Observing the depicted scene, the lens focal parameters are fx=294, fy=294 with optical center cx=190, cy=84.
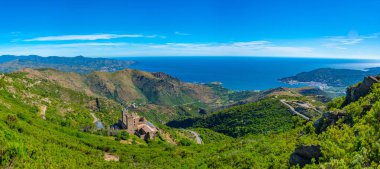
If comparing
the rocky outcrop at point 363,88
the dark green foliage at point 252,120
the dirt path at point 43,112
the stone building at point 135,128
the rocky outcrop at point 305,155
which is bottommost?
the dark green foliage at point 252,120

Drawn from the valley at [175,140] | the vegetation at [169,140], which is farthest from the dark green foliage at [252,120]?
the vegetation at [169,140]

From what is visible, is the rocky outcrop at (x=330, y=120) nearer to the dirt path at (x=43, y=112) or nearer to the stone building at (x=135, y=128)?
the stone building at (x=135, y=128)

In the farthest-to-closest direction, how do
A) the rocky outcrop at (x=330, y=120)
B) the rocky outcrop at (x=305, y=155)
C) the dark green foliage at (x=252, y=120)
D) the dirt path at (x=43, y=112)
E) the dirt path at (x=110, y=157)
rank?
the dark green foliage at (x=252, y=120)
the dirt path at (x=43, y=112)
the dirt path at (x=110, y=157)
the rocky outcrop at (x=330, y=120)
the rocky outcrop at (x=305, y=155)

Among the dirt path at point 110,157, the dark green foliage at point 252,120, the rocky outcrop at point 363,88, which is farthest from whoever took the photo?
the dark green foliage at point 252,120

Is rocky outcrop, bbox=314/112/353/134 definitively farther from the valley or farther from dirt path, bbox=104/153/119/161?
dirt path, bbox=104/153/119/161

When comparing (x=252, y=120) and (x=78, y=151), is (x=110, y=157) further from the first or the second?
(x=252, y=120)

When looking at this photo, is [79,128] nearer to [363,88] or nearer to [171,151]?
[171,151]

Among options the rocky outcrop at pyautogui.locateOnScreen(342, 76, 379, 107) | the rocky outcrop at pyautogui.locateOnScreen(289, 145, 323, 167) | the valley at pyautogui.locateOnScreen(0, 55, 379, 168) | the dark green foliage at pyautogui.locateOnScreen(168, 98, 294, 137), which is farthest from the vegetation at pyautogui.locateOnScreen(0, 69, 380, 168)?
the rocky outcrop at pyautogui.locateOnScreen(342, 76, 379, 107)

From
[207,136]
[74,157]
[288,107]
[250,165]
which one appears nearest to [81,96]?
[207,136]
